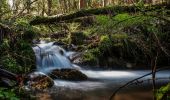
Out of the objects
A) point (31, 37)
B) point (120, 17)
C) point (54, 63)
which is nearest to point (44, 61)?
point (54, 63)

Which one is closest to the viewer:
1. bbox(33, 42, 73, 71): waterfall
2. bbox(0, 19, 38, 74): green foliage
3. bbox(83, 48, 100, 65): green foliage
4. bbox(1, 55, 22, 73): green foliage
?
bbox(0, 19, 38, 74): green foliage

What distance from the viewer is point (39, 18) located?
7461 millimetres

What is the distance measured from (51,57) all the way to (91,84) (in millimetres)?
4292

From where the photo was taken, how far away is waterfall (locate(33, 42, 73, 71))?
15.3 metres

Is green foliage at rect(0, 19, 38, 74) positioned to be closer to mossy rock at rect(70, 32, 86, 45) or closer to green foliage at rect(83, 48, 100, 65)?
mossy rock at rect(70, 32, 86, 45)

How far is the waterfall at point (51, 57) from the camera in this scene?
15258 millimetres

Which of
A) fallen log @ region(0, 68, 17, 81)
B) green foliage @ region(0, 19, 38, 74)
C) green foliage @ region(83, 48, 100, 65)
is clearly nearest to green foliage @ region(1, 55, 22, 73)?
green foliage @ region(0, 19, 38, 74)

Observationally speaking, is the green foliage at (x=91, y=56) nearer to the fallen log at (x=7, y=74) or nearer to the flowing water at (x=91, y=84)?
the flowing water at (x=91, y=84)

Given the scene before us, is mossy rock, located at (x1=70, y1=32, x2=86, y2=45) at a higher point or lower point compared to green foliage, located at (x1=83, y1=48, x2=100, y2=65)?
higher

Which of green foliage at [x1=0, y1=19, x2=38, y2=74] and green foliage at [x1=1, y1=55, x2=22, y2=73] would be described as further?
green foliage at [x1=1, y1=55, x2=22, y2=73]

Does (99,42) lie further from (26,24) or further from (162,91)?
(162,91)

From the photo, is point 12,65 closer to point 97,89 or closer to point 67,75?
point 67,75

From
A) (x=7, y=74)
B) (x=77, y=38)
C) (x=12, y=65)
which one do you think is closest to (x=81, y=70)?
(x=77, y=38)

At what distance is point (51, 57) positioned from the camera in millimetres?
16109
